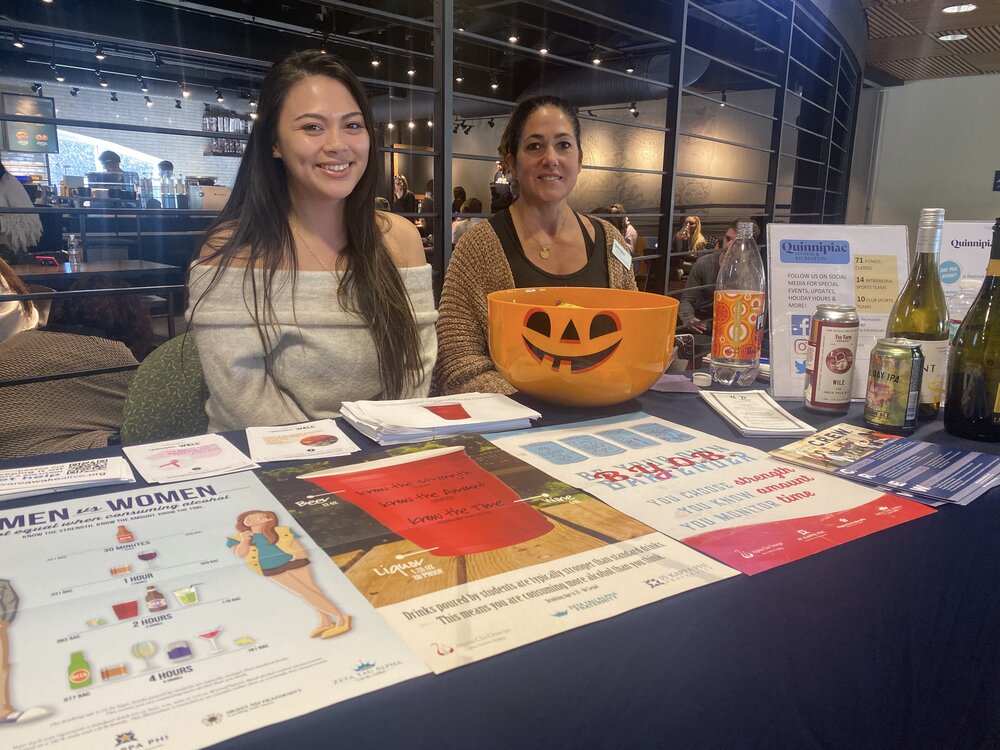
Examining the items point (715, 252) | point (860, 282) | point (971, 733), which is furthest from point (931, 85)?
point (971, 733)

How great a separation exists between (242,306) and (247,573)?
96cm

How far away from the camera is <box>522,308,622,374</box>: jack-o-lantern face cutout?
0.98 metres

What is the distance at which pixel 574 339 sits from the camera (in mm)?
986

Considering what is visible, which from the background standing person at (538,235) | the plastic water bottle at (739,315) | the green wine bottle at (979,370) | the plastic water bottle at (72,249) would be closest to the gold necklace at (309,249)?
the background standing person at (538,235)

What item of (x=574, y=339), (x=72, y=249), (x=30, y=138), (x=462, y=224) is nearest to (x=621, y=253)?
(x=574, y=339)

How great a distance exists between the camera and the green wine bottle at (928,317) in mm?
1049

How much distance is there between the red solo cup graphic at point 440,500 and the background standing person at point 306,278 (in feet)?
2.12

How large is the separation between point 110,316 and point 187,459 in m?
2.71

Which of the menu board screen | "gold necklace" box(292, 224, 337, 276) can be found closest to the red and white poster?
"gold necklace" box(292, 224, 337, 276)

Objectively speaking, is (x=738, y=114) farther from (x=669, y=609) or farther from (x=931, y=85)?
(x=669, y=609)

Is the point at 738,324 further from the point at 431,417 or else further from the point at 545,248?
the point at 545,248

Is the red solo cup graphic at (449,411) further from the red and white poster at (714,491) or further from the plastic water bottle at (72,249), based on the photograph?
the plastic water bottle at (72,249)

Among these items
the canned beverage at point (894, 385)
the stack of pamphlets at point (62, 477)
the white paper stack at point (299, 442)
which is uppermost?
the canned beverage at point (894, 385)

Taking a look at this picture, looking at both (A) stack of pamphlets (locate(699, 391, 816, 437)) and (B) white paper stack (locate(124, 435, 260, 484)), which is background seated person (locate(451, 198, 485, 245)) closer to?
(A) stack of pamphlets (locate(699, 391, 816, 437))
